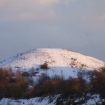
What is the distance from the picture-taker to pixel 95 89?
1444 inches

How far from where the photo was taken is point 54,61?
384 ft

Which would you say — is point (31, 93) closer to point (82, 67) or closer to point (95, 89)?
point (95, 89)

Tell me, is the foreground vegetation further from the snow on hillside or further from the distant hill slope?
the distant hill slope

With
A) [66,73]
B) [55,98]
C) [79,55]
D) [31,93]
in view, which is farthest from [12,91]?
[79,55]

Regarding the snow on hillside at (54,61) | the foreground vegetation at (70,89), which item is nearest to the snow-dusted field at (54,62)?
the snow on hillside at (54,61)

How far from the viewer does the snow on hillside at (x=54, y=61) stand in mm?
109312

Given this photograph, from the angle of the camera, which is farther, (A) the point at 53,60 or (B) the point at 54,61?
(A) the point at 53,60

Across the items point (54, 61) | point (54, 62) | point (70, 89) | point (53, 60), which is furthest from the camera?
point (53, 60)

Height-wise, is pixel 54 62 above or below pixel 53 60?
below

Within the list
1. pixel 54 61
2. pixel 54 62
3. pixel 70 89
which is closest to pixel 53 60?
pixel 54 61

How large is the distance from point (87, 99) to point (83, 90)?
722 centimetres

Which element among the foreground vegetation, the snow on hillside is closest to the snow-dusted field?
the snow on hillside

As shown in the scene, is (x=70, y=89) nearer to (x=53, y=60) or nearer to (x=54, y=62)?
(x=54, y=62)

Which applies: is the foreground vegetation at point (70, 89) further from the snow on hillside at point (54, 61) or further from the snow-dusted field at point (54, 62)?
the snow on hillside at point (54, 61)
